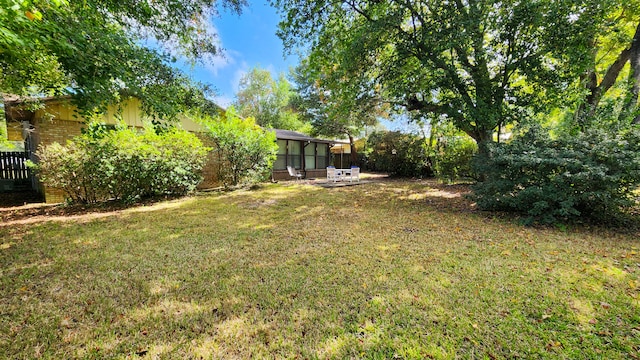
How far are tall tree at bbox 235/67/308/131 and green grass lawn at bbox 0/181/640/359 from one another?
26951 millimetres

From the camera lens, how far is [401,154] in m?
15.3

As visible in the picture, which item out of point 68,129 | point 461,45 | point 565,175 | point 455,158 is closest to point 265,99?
point 68,129

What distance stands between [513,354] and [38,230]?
7.88 meters

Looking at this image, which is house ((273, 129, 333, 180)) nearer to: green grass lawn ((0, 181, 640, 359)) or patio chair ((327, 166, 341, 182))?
patio chair ((327, 166, 341, 182))

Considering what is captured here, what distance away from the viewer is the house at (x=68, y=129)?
722 centimetres

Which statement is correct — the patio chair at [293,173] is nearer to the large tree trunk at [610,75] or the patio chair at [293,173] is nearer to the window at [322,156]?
the window at [322,156]

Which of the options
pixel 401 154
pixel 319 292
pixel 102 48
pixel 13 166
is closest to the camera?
pixel 319 292

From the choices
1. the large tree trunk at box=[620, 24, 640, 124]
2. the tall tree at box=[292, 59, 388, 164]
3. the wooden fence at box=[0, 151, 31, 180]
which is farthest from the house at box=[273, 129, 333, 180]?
the large tree trunk at box=[620, 24, 640, 124]

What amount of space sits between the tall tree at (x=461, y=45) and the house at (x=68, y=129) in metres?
5.56

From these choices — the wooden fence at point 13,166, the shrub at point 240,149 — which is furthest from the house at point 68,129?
the shrub at point 240,149

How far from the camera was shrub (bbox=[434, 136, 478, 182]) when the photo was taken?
40.1 ft

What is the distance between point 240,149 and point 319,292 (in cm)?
867

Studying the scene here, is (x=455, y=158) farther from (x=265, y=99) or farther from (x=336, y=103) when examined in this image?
(x=265, y=99)

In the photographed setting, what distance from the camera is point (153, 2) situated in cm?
550
